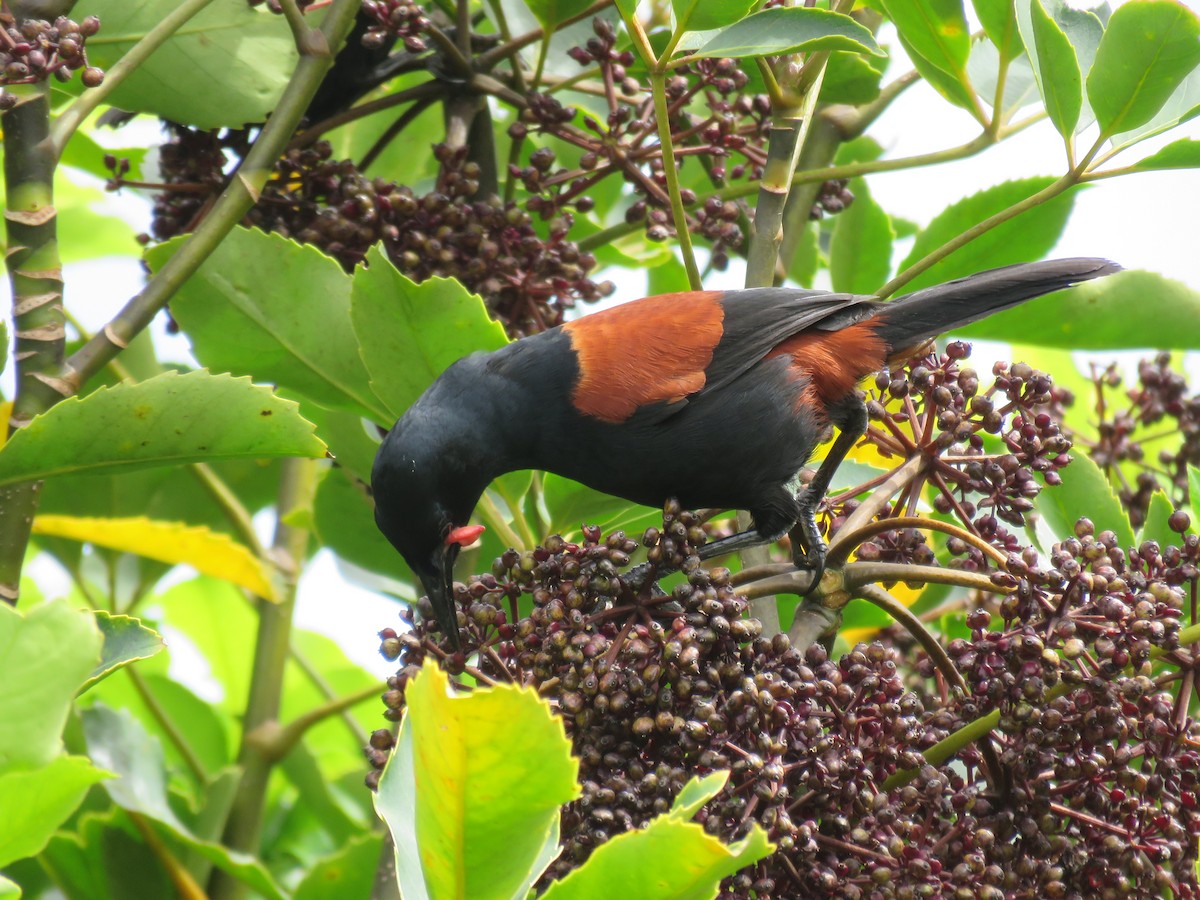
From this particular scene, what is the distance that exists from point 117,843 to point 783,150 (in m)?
1.65

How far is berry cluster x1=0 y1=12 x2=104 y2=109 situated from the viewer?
6.01 feet

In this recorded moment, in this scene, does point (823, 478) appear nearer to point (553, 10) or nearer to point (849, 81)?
point (849, 81)

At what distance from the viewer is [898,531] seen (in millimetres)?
1983

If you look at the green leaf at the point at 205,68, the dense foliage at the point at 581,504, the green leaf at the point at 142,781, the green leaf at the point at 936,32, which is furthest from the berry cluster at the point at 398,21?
the green leaf at the point at 142,781

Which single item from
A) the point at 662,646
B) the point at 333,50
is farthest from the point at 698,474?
the point at 333,50

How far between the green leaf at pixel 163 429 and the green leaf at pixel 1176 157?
1303 mm

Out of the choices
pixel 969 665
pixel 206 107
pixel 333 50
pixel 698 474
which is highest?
pixel 333 50

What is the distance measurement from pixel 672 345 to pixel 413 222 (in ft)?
1.72

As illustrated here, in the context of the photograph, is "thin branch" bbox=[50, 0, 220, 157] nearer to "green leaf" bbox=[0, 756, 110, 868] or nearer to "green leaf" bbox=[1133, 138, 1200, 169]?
"green leaf" bbox=[0, 756, 110, 868]

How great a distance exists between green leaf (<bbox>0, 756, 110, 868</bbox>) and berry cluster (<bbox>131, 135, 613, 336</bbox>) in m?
1.22

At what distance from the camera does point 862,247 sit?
2.88m

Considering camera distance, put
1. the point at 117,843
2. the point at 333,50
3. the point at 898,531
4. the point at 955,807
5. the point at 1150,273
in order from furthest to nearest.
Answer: the point at 1150,273, the point at 117,843, the point at 333,50, the point at 898,531, the point at 955,807

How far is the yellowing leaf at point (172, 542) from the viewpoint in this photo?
2467 millimetres

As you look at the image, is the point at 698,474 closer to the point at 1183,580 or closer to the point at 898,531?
the point at 898,531
